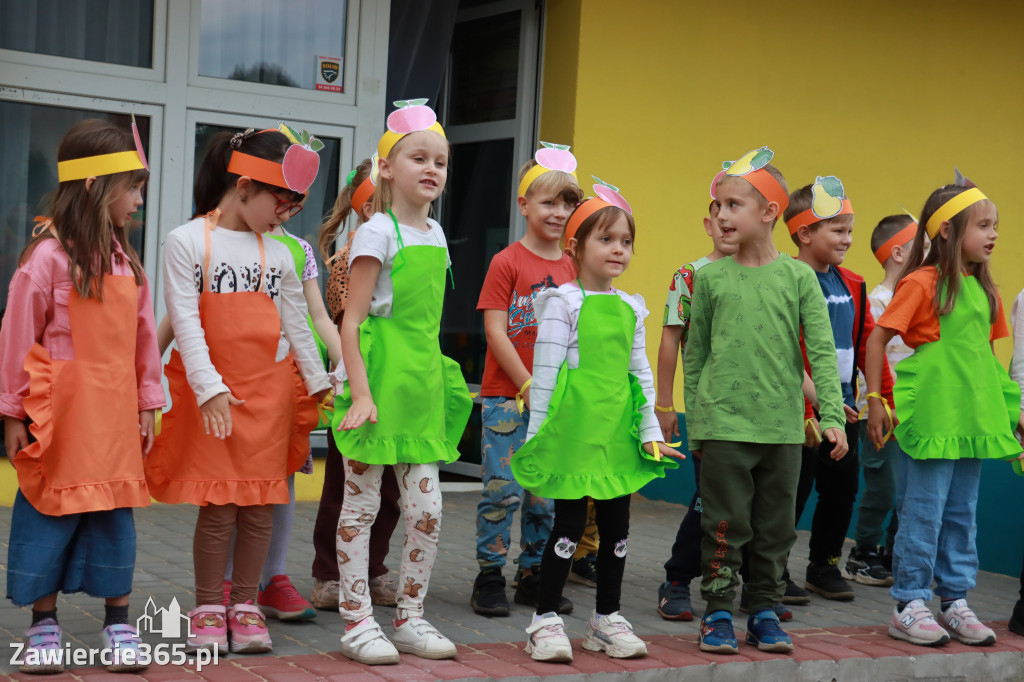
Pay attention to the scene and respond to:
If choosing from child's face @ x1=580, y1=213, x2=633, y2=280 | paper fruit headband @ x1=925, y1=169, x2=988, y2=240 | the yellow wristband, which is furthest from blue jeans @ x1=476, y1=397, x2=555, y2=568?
paper fruit headband @ x1=925, y1=169, x2=988, y2=240

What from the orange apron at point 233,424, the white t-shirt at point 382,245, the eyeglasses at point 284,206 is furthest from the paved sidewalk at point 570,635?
the eyeglasses at point 284,206

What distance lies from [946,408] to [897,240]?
1909 mm

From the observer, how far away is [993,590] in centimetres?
607

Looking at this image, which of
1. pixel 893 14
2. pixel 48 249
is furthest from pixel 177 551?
pixel 893 14

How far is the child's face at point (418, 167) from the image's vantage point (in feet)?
13.5

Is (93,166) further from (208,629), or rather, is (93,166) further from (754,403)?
(754,403)

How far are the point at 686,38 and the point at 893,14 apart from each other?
6.68 feet

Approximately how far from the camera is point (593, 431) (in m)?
4.17

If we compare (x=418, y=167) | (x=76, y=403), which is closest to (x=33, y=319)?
(x=76, y=403)

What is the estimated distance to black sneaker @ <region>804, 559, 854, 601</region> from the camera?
5605 millimetres

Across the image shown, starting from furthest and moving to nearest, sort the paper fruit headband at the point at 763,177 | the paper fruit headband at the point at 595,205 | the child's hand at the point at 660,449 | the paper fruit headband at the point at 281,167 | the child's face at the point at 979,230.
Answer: the child's face at the point at 979,230 < the paper fruit headband at the point at 763,177 < the paper fruit headband at the point at 595,205 < the child's hand at the point at 660,449 < the paper fruit headband at the point at 281,167

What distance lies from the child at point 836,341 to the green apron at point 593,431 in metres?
1.21

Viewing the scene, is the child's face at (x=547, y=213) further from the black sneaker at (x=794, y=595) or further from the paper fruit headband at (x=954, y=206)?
the black sneaker at (x=794, y=595)

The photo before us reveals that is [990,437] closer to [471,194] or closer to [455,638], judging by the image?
[455,638]
